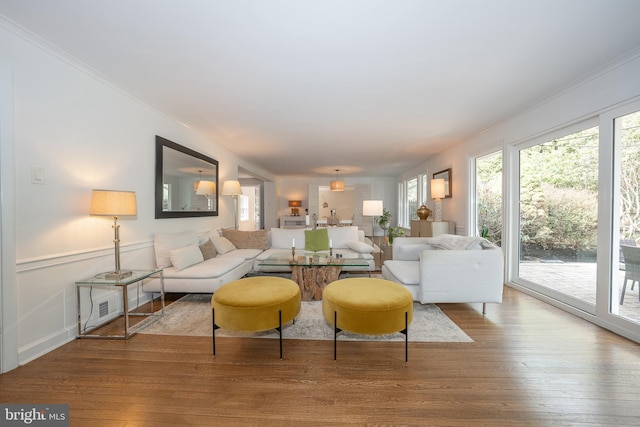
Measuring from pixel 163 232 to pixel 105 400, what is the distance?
238cm

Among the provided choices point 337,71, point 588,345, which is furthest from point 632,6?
point 588,345

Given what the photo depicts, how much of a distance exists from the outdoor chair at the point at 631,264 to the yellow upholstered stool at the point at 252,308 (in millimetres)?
3071

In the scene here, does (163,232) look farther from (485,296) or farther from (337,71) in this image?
(485,296)

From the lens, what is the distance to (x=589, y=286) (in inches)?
111

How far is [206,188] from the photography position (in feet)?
15.4

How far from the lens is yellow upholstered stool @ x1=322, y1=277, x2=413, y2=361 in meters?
2.00

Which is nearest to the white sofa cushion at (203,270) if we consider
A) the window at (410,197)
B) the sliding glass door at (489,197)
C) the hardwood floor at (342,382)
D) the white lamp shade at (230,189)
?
the hardwood floor at (342,382)

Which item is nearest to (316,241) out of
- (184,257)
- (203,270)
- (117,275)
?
(203,270)

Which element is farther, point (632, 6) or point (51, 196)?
point (51, 196)

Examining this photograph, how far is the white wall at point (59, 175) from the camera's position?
78.0 inches

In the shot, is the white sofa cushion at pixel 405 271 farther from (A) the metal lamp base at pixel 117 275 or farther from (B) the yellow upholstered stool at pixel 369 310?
(A) the metal lamp base at pixel 117 275

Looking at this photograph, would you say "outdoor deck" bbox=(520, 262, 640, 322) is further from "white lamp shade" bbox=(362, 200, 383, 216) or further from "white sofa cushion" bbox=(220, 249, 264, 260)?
"white sofa cushion" bbox=(220, 249, 264, 260)

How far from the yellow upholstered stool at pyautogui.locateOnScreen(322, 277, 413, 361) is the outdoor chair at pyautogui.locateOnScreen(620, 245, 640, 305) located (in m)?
2.13

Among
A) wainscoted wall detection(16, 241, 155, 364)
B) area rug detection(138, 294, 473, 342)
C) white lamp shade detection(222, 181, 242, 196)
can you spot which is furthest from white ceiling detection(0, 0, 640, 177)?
area rug detection(138, 294, 473, 342)
